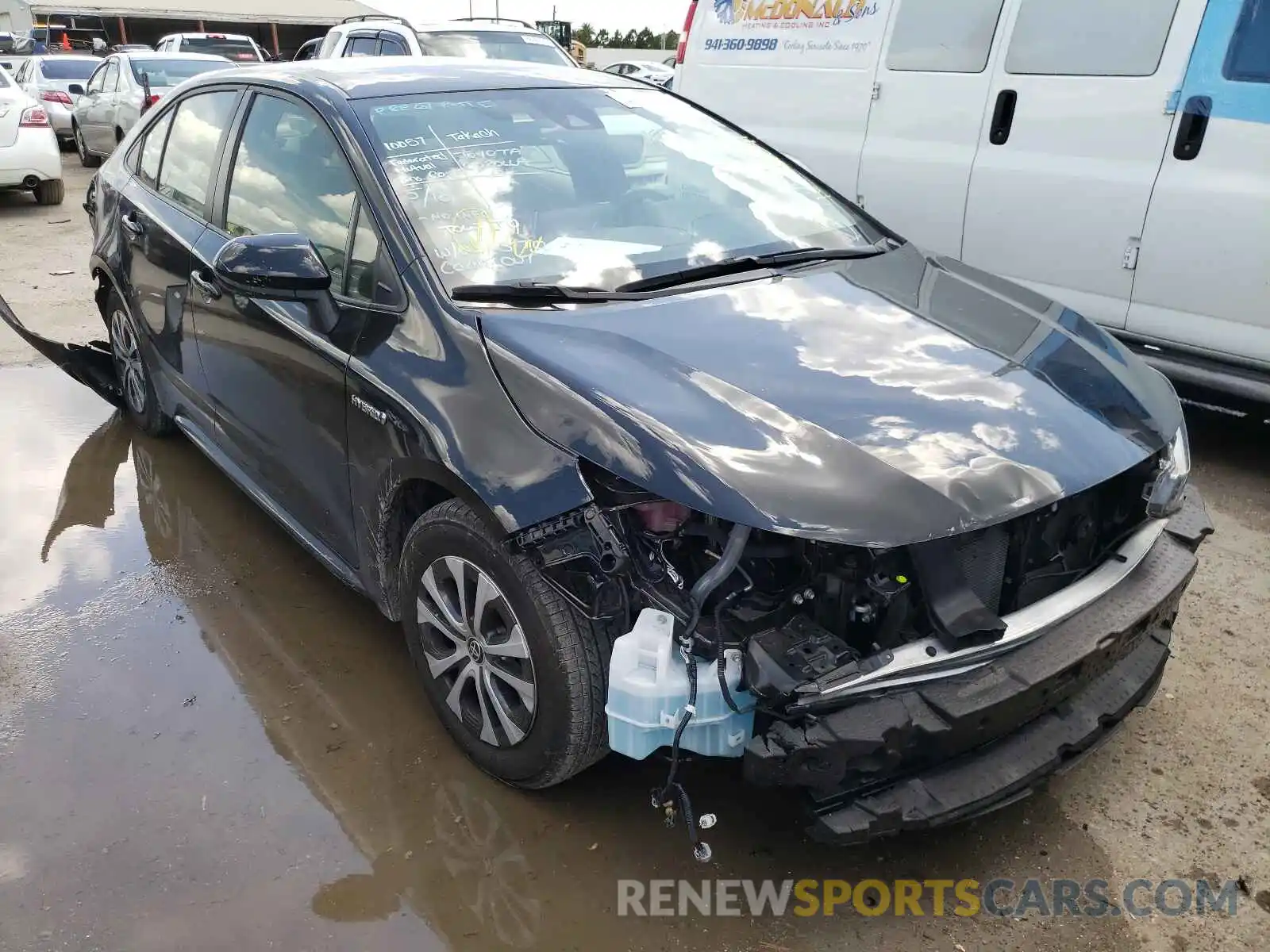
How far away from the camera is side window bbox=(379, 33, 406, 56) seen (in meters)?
10.2

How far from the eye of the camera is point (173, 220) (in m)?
3.81

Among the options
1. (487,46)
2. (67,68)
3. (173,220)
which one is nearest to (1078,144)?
(173,220)

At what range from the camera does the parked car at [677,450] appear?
202 centimetres

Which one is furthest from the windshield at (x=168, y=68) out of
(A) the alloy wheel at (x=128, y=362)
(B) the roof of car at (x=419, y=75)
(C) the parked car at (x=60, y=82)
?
(B) the roof of car at (x=419, y=75)

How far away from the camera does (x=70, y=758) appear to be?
2730 millimetres

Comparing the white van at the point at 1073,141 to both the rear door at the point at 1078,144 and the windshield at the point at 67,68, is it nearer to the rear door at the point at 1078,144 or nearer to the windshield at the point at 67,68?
the rear door at the point at 1078,144

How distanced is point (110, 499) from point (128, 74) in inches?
402

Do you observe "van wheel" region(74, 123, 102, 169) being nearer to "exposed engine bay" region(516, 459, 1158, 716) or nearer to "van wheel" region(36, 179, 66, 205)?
"van wheel" region(36, 179, 66, 205)

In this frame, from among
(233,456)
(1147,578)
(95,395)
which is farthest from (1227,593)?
(95,395)

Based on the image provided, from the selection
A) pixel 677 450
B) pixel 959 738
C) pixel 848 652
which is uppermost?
pixel 677 450

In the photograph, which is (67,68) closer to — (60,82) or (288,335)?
(60,82)

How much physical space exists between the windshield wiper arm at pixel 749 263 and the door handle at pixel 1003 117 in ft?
6.94

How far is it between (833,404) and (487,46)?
9.49 metres

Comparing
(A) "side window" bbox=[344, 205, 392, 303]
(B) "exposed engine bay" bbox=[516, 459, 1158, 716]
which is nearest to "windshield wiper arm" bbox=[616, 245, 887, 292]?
(A) "side window" bbox=[344, 205, 392, 303]
